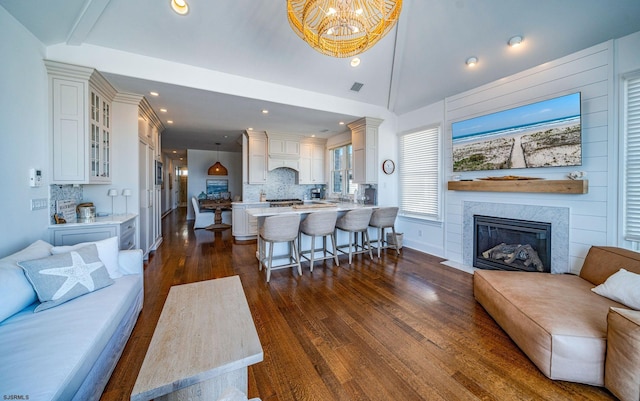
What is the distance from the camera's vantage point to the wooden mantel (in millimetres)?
2727

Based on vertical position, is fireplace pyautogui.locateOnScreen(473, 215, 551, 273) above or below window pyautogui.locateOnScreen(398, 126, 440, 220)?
below

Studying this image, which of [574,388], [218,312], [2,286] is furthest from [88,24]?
[574,388]

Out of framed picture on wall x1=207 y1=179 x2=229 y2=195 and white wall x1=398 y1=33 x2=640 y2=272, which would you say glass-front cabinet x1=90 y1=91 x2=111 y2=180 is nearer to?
white wall x1=398 y1=33 x2=640 y2=272

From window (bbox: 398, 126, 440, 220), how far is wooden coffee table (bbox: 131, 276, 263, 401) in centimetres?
407

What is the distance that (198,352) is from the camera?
116 centimetres

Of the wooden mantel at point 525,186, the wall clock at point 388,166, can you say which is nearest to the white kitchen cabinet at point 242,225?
the wall clock at point 388,166

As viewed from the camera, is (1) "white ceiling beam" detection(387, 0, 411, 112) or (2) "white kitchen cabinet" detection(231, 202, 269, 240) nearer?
(1) "white ceiling beam" detection(387, 0, 411, 112)

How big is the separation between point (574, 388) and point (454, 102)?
155 inches

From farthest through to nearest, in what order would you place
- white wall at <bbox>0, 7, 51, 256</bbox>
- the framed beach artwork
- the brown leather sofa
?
the framed beach artwork, white wall at <bbox>0, 7, 51, 256</bbox>, the brown leather sofa

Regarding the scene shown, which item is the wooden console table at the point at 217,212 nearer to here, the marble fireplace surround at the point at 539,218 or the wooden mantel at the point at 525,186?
the wooden mantel at the point at 525,186

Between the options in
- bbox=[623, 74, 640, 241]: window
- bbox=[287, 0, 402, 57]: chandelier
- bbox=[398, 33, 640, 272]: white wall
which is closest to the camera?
bbox=[287, 0, 402, 57]: chandelier

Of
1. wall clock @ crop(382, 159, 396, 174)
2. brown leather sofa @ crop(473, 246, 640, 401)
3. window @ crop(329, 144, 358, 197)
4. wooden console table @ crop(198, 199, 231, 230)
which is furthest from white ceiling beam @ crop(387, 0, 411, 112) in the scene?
wooden console table @ crop(198, 199, 231, 230)

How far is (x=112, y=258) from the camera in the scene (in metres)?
2.20

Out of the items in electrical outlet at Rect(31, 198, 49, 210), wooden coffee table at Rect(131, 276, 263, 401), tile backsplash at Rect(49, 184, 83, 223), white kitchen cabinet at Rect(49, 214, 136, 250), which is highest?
tile backsplash at Rect(49, 184, 83, 223)
